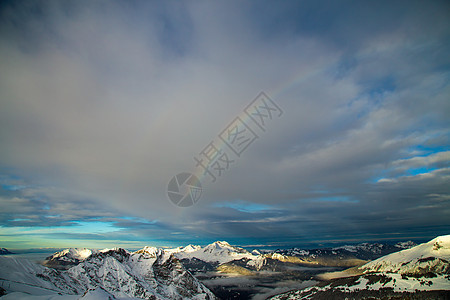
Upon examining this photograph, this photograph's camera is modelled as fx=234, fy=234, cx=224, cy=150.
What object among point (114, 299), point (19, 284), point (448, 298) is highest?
point (114, 299)

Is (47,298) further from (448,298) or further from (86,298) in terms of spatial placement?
(448,298)

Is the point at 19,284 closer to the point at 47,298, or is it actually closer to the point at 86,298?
the point at 47,298

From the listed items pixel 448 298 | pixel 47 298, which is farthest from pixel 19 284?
pixel 448 298

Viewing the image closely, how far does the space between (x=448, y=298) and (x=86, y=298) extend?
271 meters

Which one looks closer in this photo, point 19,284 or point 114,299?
point 114,299

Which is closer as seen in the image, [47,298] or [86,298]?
[86,298]

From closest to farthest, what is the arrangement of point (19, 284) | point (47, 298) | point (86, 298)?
point (86, 298)
point (47, 298)
point (19, 284)

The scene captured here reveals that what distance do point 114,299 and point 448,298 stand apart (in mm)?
260965

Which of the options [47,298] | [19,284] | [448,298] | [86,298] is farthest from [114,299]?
[448,298]

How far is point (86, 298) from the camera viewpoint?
298 ft

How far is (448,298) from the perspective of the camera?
19575 cm

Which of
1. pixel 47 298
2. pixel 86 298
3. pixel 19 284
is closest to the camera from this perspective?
pixel 86 298

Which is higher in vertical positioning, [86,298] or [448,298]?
[86,298]

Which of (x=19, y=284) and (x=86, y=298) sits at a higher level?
(x=86, y=298)
